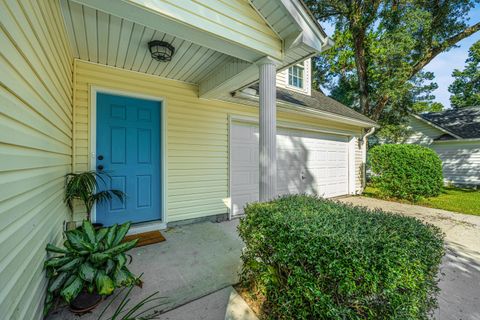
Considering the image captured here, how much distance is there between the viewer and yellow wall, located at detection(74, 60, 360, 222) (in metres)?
3.06

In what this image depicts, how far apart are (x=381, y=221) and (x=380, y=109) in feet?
34.3

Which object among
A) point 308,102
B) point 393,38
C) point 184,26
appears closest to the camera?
point 184,26

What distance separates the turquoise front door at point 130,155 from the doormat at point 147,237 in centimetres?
29

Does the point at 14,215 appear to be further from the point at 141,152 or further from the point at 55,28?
the point at 141,152

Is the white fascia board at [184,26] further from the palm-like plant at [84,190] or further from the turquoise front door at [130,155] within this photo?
the palm-like plant at [84,190]

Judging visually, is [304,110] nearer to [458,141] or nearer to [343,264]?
[343,264]

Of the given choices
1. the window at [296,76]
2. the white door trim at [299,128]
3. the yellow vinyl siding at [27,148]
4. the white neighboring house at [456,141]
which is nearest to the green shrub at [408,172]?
the white door trim at [299,128]

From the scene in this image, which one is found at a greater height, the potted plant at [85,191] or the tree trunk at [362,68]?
the tree trunk at [362,68]

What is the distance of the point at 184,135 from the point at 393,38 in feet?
31.8

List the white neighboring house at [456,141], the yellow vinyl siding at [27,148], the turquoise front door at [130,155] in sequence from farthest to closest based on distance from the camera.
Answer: the white neighboring house at [456,141], the turquoise front door at [130,155], the yellow vinyl siding at [27,148]

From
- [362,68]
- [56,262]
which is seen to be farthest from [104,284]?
[362,68]

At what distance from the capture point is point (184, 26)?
2.07 m

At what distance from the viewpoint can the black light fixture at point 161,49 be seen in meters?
2.58

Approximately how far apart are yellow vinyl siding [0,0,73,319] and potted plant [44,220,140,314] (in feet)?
0.35
